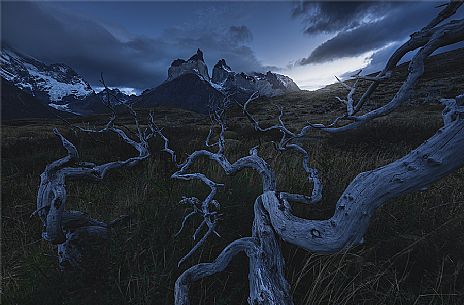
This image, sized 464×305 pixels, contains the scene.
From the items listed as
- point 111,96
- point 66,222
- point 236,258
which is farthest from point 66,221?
point 111,96

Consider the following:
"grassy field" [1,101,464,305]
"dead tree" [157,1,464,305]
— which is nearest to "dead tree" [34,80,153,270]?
"grassy field" [1,101,464,305]

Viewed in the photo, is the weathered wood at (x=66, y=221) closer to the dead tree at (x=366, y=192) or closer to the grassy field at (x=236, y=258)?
the grassy field at (x=236, y=258)

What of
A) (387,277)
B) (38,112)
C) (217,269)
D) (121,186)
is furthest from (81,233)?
(38,112)

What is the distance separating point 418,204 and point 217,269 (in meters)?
3.02

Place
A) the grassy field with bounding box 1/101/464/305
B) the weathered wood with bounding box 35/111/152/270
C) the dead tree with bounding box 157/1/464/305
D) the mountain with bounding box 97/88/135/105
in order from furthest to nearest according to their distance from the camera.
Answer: the mountain with bounding box 97/88/135/105 → the weathered wood with bounding box 35/111/152/270 → the grassy field with bounding box 1/101/464/305 → the dead tree with bounding box 157/1/464/305

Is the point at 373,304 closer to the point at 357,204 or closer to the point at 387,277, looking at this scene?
the point at 387,277

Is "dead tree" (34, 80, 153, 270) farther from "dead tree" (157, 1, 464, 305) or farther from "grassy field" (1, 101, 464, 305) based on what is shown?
"dead tree" (157, 1, 464, 305)

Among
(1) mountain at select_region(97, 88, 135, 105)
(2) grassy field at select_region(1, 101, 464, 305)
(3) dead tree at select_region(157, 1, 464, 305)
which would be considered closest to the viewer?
(3) dead tree at select_region(157, 1, 464, 305)

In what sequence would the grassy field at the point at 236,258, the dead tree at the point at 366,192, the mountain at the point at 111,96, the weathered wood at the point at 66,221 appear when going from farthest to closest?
the mountain at the point at 111,96
the weathered wood at the point at 66,221
the grassy field at the point at 236,258
the dead tree at the point at 366,192


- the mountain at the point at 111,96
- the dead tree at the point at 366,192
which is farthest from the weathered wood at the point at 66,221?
the dead tree at the point at 366,192

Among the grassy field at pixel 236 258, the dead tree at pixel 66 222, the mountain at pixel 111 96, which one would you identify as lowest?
the grassy field at pixel 236 258

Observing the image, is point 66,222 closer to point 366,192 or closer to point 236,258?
point 236,258

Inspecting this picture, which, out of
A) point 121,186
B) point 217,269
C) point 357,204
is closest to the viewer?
point 357,204

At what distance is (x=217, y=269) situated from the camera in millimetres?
1790
